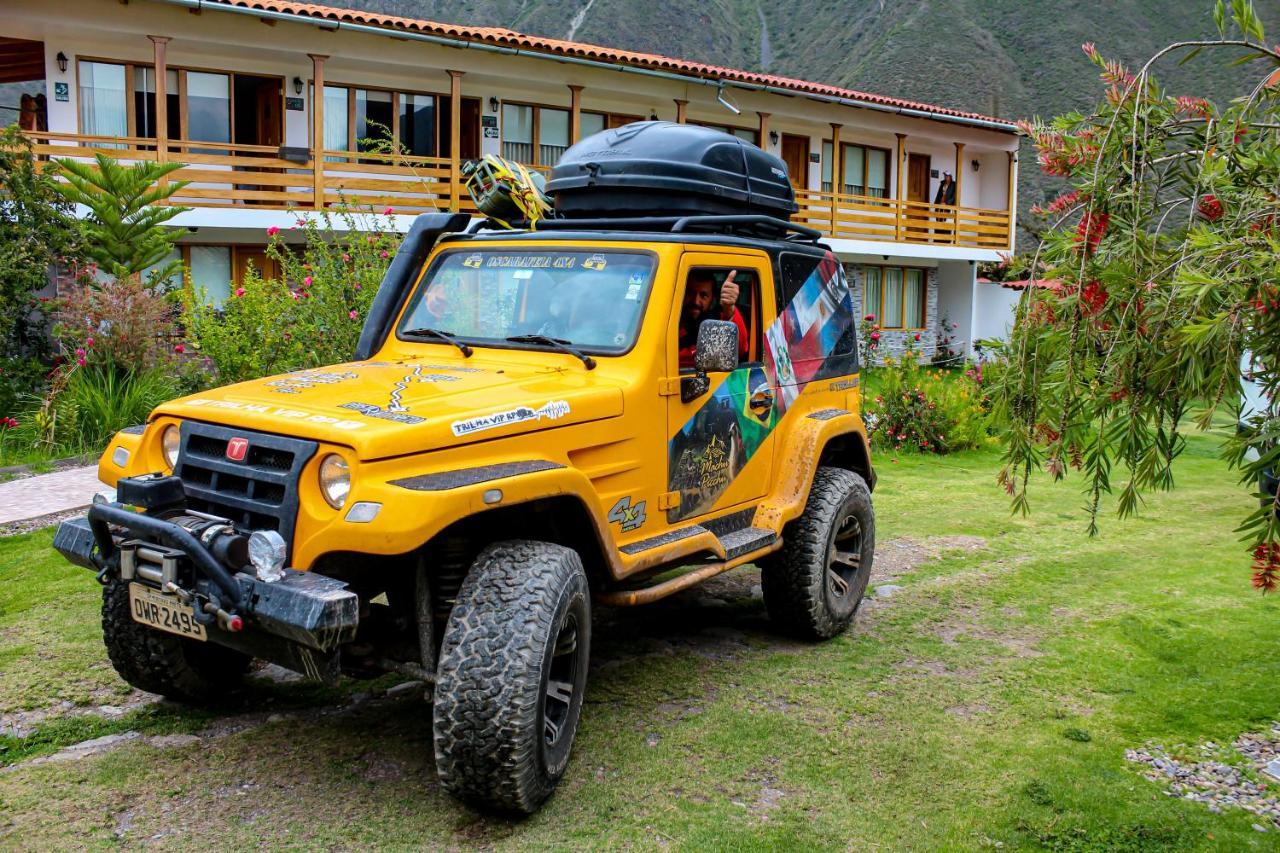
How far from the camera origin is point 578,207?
5891 millimetres

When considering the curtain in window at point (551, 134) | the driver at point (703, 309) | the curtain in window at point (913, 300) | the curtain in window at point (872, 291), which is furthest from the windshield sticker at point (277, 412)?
the curtain in window at point (913, 300)

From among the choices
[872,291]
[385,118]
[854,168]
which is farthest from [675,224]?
[854,168]

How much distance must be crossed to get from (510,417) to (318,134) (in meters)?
14.8

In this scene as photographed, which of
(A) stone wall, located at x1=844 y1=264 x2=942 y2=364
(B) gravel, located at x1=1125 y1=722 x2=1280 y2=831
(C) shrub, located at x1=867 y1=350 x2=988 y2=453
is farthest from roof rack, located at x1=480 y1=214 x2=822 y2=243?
(A) stone wall, located at x1=844 y1=264 x2=942 y2=364

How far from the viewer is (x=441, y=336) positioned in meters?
5.44

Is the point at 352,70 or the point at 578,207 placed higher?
the point at 352,70

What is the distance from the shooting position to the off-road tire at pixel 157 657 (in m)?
4.61

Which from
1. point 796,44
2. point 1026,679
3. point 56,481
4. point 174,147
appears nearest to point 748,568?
point 1026,679

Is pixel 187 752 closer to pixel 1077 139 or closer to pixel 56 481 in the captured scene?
pixel 1077 139

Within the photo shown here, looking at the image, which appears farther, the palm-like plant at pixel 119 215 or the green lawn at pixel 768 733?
the palm-like plant at pixel 119 215

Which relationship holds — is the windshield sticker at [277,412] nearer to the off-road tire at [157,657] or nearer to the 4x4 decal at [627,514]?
the off-road tire at [157,657]

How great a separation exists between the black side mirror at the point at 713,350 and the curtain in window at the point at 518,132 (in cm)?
1715

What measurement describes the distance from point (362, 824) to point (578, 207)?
10.8 ft

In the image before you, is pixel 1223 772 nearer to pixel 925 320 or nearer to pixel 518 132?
pixel 518 132
